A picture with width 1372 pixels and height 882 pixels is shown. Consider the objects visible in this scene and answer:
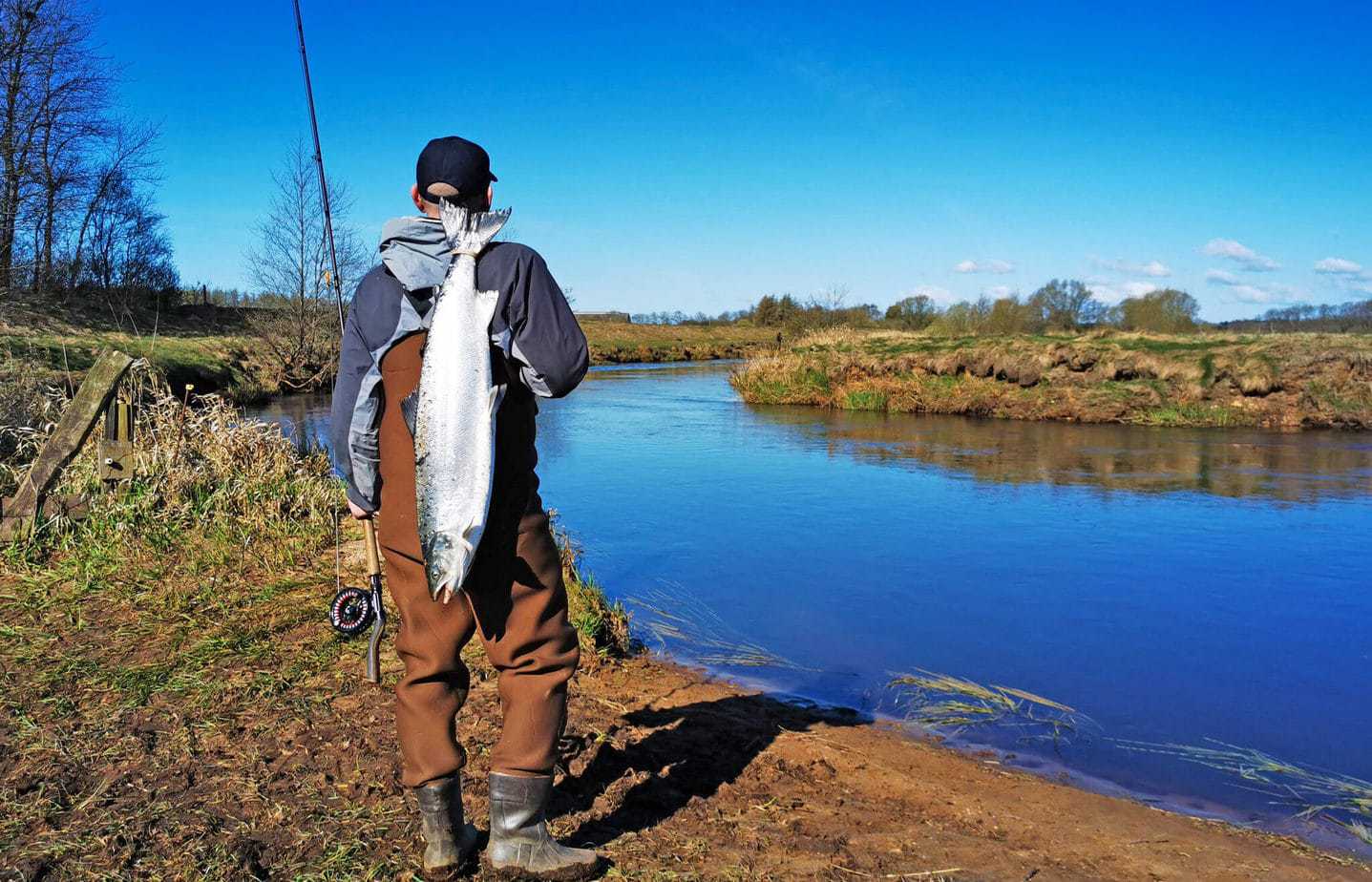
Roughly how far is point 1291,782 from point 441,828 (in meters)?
3.82

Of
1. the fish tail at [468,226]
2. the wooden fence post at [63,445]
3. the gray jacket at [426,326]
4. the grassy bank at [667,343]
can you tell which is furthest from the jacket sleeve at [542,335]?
the grassy bank at [667,343]

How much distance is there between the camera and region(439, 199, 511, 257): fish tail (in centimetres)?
270

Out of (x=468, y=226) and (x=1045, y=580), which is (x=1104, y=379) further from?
(x=468, y=226)

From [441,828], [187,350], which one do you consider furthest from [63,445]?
[187,350]

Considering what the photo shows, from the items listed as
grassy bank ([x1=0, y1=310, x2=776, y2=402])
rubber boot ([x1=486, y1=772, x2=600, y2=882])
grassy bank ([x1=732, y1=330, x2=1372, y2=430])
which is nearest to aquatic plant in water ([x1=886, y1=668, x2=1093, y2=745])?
rubber boot ([x1=486, y1=772, x2=600, y2=882])

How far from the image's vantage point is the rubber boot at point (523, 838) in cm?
279

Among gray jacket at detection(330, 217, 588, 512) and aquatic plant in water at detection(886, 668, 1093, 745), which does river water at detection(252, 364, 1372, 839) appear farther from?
gray jacket at detection(330, 217, 588, 512)

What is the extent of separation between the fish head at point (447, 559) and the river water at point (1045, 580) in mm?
3073

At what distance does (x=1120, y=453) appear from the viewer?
14.4 metres

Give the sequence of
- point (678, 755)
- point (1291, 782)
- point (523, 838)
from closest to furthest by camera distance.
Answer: point (523, 838)
point (678, 755)
point (1291, 782)

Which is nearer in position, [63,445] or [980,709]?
[980,709]

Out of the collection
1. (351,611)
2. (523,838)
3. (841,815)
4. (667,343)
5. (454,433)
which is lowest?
(841,815)

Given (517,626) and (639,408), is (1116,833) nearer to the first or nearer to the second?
(517,626)

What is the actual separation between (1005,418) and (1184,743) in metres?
15.3
